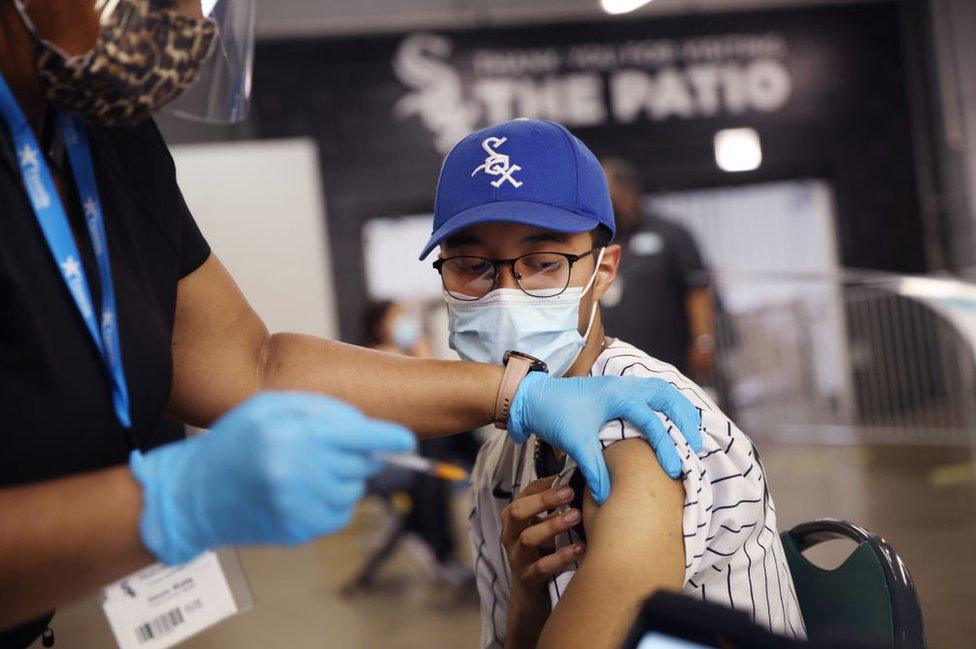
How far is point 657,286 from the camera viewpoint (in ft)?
15.7

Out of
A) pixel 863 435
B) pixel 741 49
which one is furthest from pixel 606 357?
pixel 741 49

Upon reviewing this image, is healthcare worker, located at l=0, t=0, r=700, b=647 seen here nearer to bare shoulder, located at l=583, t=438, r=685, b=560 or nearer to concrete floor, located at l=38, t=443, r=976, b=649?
bare shoulder, located at l=583, t=438, r=685, b=560

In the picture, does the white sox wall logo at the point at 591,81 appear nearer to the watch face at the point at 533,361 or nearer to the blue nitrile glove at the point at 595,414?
the watch face at the point at 533,361

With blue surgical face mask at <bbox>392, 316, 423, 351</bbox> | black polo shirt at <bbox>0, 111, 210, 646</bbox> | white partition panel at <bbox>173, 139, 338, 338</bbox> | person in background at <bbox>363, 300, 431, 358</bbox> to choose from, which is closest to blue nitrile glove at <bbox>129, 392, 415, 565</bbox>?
black polo shirt at <bbox>0, 111, 210, 646</bbox>

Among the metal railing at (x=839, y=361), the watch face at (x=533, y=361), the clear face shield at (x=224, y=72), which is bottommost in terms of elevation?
the metal railing at (x=839, y=361)

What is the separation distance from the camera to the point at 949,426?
7.21 m

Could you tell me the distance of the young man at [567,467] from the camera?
1.11 meters

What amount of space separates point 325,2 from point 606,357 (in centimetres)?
673

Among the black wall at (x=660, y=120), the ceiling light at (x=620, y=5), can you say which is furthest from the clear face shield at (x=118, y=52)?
the black wall at (x=660, y=120)

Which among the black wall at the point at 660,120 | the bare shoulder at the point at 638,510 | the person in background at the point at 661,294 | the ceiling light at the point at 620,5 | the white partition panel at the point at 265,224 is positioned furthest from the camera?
the black wall at the point at 660,120

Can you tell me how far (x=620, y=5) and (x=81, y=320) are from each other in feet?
21.4

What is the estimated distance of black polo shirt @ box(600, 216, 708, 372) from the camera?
185 inches

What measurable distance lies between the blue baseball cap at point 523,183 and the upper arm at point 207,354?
297 millimetres

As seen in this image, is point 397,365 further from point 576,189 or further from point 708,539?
point 708,539
